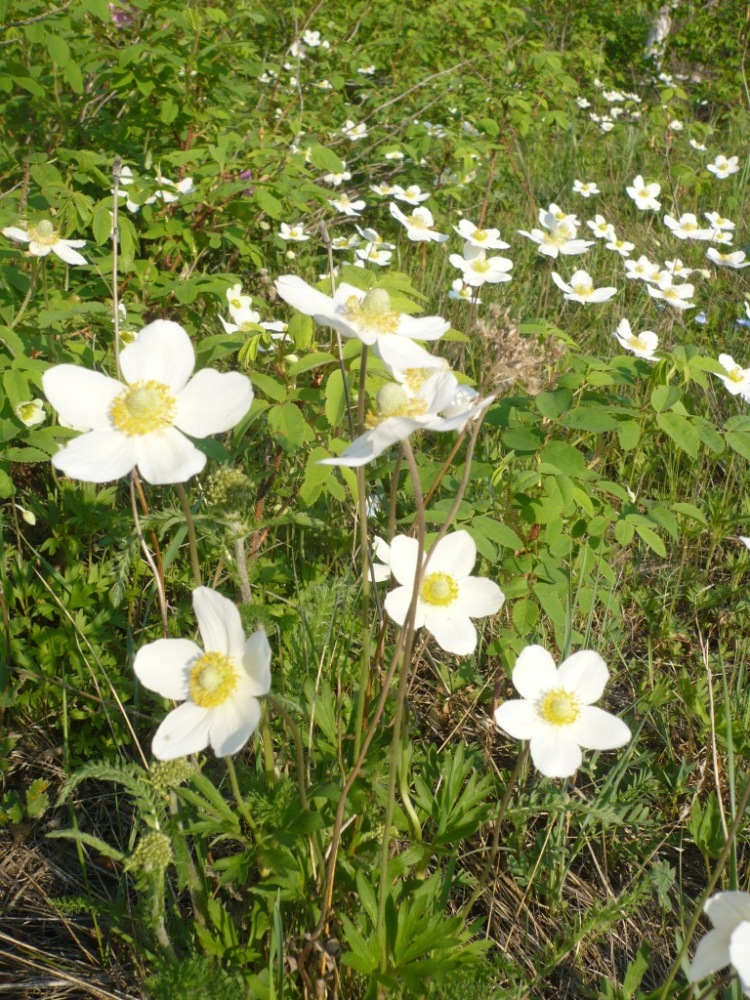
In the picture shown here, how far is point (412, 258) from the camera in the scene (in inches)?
156

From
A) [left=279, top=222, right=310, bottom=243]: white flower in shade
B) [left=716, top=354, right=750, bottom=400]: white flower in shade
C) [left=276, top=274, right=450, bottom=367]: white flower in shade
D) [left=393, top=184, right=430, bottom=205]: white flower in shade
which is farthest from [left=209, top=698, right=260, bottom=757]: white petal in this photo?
[left=393, top=184, right=430, bottom=205]: white flower in shade

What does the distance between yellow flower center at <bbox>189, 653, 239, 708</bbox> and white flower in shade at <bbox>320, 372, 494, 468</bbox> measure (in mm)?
302

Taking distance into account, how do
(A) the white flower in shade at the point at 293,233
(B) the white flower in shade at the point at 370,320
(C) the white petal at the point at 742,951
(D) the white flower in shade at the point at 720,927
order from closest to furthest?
(C) the white petal at the point at 742,951, (D) the white flower in shade at the point at 720,927, (B) the white flower in shade at the point at 370,320, (A) the white flower in shade at the point at 293,233

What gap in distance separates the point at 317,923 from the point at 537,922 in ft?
1.87

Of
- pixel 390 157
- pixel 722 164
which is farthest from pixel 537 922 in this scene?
pixel 722 164

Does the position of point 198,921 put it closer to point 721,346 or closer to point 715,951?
point 715,951

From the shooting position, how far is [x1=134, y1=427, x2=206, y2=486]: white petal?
1.04 meters

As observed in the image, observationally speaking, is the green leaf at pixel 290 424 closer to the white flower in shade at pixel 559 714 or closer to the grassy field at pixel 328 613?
the grassy field at pixel 328 613

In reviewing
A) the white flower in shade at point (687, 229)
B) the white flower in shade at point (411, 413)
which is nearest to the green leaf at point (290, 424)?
the white flower in shade at point (411, 413)

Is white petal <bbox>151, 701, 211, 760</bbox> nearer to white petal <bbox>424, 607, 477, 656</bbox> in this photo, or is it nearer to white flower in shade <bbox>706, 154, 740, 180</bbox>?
white petal <bbox>424, 607, 477, 656</bbox>

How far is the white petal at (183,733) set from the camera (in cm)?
104

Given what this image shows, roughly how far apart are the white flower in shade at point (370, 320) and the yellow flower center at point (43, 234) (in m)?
1.16

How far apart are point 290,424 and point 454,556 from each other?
1.68 feet

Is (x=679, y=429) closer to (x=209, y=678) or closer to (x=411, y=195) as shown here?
(x=209, y=678)
